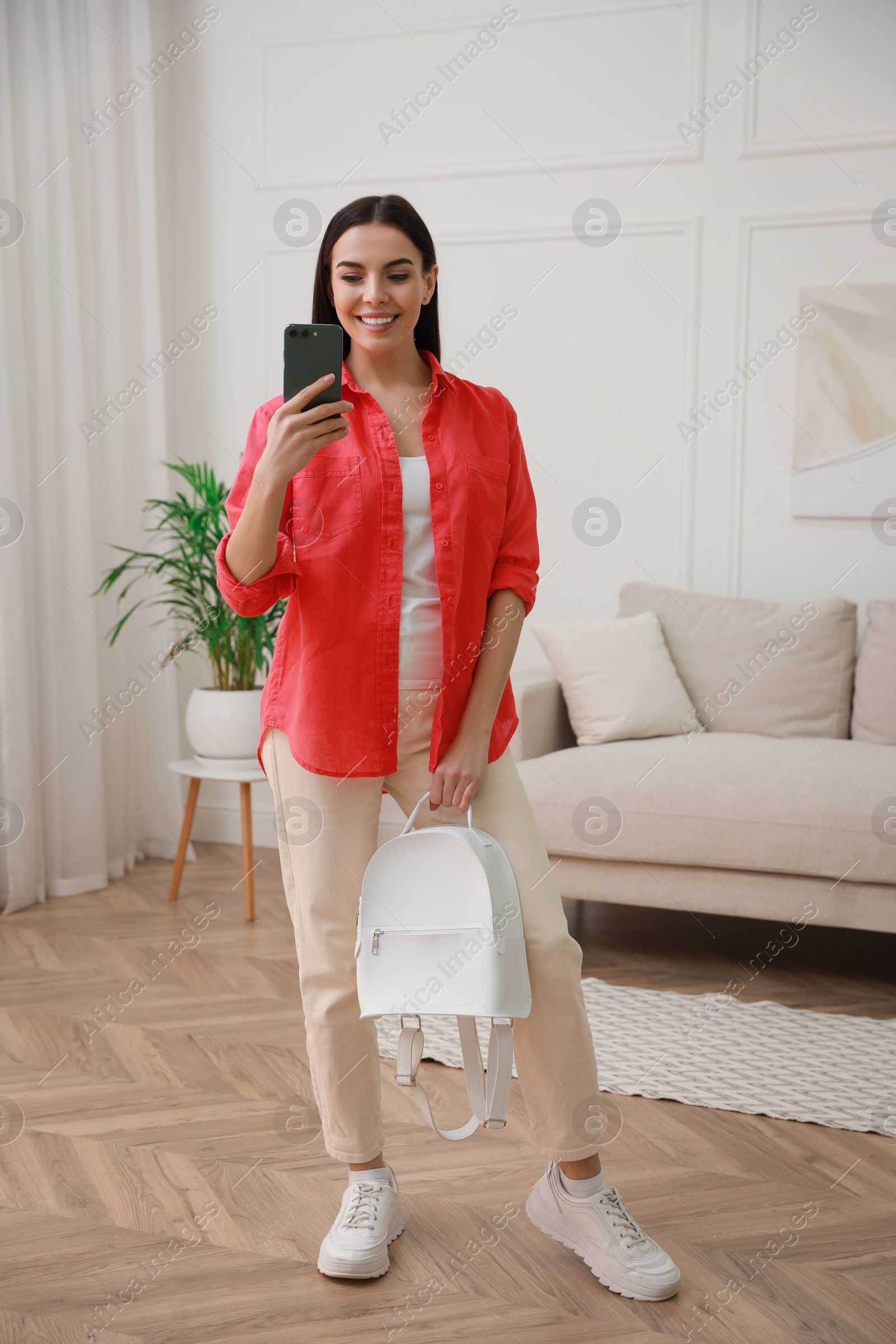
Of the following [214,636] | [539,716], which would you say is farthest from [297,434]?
[214,636]

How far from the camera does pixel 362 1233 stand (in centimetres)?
160

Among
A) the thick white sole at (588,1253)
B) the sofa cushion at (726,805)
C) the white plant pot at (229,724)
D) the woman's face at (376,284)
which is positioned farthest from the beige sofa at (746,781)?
the woman's face at (376,284)

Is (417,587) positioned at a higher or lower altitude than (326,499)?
lower

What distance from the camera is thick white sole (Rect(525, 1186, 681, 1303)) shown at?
155 centimetres

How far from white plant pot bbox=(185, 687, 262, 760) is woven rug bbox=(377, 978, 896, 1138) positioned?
3.42ft

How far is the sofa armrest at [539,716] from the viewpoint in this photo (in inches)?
120

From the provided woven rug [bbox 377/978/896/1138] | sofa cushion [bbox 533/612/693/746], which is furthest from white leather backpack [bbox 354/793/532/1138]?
sofa cushion [bbox 533/612/693/746]

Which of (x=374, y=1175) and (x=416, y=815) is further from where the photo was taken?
Answer: (x=374, y=1175)

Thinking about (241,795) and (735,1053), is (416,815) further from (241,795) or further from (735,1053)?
(241,795)

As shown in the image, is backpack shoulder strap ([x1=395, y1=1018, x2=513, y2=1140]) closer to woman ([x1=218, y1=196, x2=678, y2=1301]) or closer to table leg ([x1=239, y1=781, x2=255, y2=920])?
woman ([x1=218, y1=196, x2=678, y2=1301])

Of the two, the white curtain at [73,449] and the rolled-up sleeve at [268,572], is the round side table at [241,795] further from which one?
the rolled-up sleeve at [268,572]

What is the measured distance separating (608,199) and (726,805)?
1986mm

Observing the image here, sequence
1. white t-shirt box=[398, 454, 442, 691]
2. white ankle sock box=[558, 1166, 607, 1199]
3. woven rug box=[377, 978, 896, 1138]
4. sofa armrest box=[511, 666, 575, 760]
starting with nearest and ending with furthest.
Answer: white t-shirt box=[398, 454, 442, 691] < white ankle sock box=[558, 1166, 607, 1199] < woven rug box=[377, 978, 896, 1138] < sofa armrest box=[511, 666, 575, 760]

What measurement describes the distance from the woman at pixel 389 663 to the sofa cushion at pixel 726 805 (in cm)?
123
